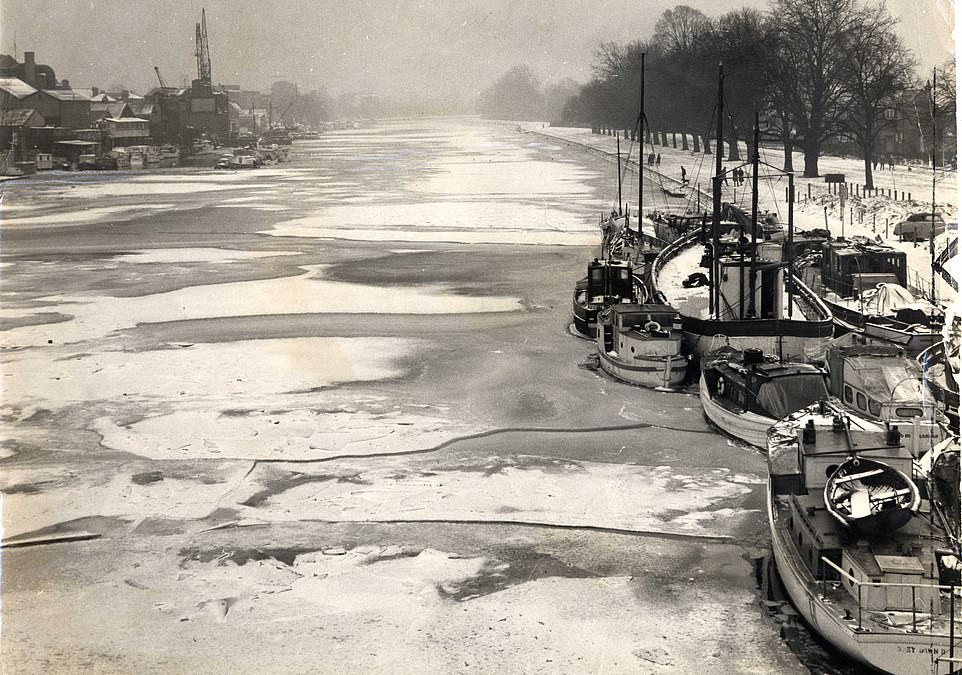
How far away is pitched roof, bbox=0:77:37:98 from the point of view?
82.7 metres

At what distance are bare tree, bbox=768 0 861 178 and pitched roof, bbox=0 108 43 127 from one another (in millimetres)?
54715

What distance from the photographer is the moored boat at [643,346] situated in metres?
25.5

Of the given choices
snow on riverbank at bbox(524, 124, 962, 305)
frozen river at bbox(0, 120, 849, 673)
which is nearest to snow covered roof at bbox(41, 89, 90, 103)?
snow on riverbank at bbox(524, 124, 962, 305)

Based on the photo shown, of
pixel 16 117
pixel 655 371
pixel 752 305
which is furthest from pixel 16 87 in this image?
pixel 655 371

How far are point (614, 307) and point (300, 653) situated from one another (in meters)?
16.2

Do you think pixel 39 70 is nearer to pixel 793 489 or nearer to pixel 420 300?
pixel 420 300

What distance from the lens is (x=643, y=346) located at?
25797mm

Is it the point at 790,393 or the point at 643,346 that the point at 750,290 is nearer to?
the point at 643,346

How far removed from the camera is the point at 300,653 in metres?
13.4

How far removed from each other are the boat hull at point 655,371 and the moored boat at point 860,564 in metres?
8.45

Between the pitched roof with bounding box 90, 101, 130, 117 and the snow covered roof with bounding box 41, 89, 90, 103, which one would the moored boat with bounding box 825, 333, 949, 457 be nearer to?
the snow covered roof with bounding box 41, 89, 90, 103

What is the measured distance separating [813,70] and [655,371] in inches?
1689

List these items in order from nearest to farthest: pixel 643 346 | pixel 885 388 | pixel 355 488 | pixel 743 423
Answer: pixel 355 488, pixel 743 423, pixel 885 388, pixel 643 346

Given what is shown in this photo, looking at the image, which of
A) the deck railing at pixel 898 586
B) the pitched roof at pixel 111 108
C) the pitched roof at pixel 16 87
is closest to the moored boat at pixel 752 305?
the deck railing at pixel 898 586
